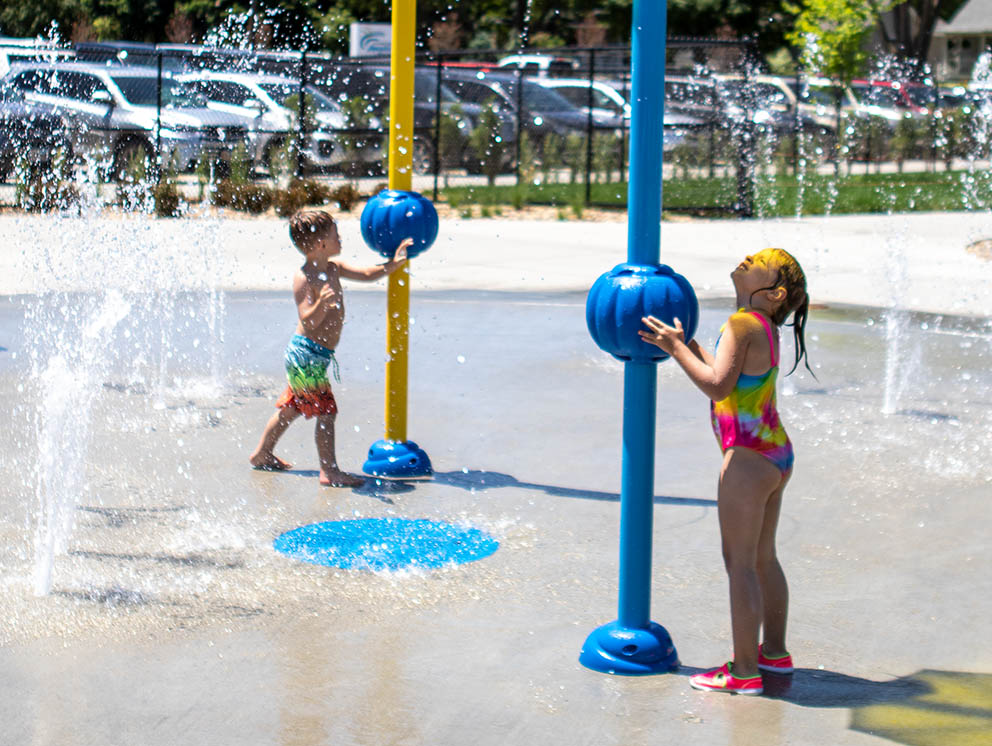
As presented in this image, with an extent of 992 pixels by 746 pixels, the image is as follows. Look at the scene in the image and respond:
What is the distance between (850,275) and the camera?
41.6ft

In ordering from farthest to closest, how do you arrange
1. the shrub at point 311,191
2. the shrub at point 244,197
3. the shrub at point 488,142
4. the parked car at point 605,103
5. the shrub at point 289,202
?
the parked car at point 605,103, the shrub at point 488,142, the shrub at point 311,191, the shrub at point 244,197, the shrub at point 289,202

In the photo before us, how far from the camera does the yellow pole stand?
5719mm

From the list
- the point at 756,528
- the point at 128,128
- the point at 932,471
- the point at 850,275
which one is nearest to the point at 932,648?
the point at 756,528

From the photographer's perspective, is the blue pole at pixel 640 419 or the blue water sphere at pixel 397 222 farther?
the blue water sphere at pixel 397 222

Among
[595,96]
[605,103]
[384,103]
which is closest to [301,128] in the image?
[384,103]

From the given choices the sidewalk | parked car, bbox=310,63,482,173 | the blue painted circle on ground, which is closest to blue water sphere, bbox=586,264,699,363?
the blue painted circle on ground

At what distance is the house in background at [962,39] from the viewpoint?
200 feet

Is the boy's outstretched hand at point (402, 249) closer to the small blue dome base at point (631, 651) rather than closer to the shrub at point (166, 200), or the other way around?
the small blue dome base at point (631, 651)

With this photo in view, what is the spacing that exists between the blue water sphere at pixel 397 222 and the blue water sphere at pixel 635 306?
1984 millimetres

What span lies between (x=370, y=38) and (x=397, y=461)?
23710 mm

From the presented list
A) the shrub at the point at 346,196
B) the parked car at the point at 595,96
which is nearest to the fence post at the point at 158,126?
the shrub at the point at 346,196

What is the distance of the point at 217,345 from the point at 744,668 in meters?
5.80

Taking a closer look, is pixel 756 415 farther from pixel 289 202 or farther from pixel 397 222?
pixel 289 202

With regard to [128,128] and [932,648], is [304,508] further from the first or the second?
[128,128]
